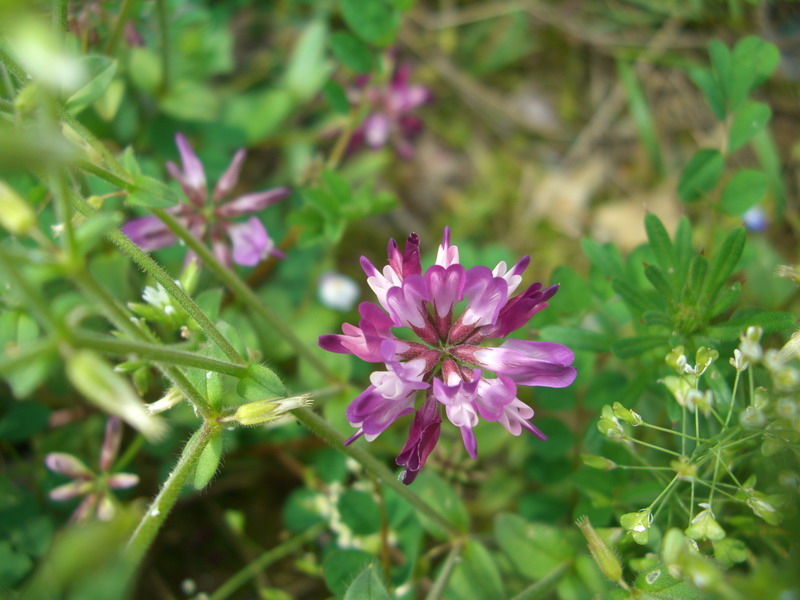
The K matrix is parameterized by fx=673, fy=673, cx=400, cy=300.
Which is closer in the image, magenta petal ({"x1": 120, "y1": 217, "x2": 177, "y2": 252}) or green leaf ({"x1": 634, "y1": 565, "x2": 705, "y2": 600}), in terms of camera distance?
green leaf ({"x1": 634, "y1": 565, "x2": 705, "y2": 600})

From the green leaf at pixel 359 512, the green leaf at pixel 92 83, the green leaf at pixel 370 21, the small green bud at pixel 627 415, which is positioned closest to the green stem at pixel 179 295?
the green leaf at pixel 92 83

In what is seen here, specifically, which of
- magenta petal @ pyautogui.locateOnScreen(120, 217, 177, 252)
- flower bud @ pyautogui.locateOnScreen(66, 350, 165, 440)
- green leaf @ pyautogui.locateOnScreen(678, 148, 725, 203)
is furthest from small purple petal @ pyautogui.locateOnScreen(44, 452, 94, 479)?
green leaf @ pyautogui.locateOnScreen(678, 148, 725, 203)

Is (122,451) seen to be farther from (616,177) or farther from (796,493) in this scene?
(616,177)

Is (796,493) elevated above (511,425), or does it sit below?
below

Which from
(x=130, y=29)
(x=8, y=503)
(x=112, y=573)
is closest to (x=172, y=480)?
(x=112, y=573)

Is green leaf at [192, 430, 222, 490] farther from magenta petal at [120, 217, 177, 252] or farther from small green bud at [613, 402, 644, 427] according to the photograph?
small green bud at [613, 402, 644, 427]

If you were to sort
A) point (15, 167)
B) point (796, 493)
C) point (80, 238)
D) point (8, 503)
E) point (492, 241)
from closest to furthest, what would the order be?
point (15, 167)
point (80, 238)
point (796, 493)
point (8, 503)
point (492, 241)

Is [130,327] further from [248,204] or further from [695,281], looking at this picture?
[695,281]
